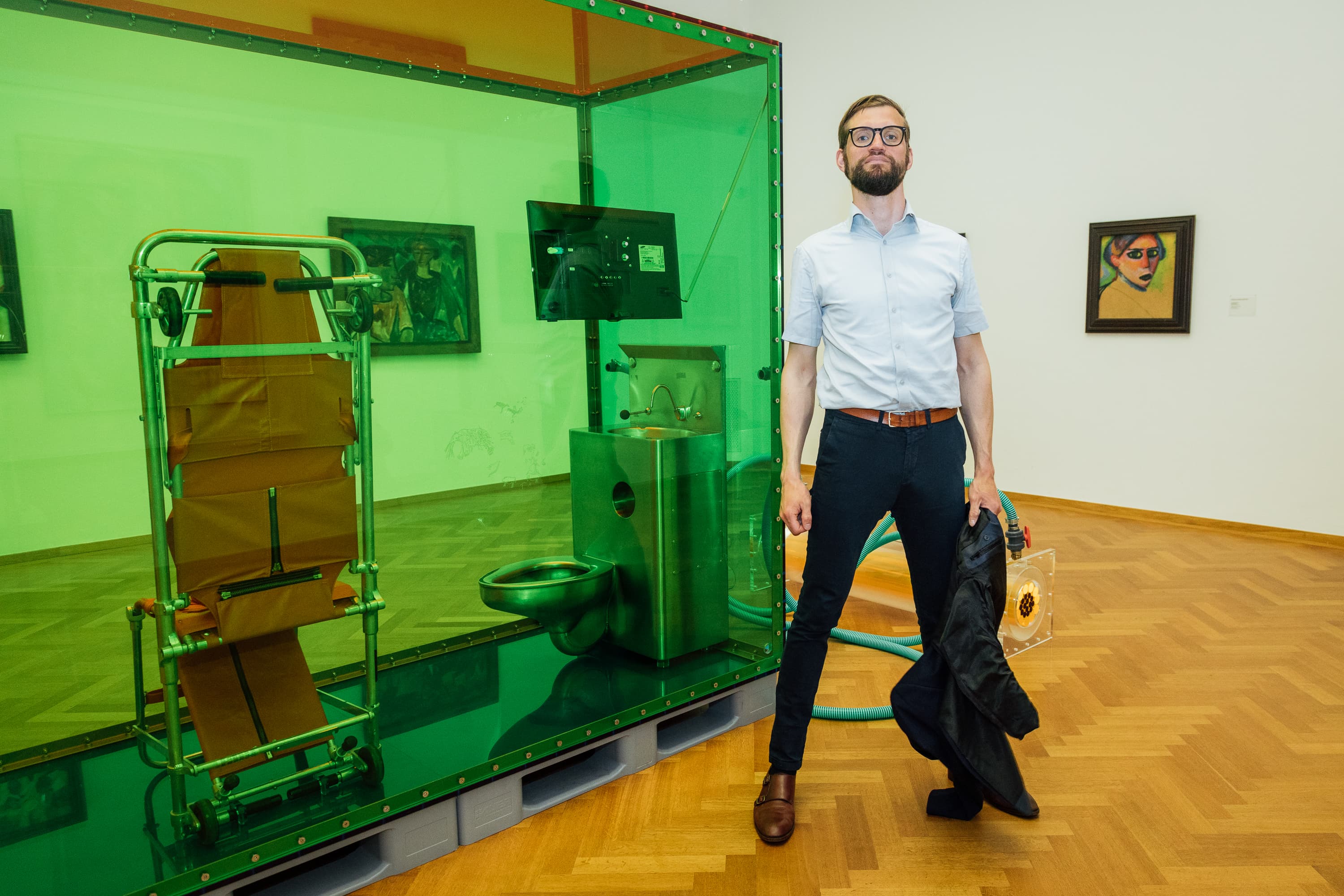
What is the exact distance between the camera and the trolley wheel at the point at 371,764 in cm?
222

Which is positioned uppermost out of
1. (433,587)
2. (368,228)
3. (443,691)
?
(368,228)

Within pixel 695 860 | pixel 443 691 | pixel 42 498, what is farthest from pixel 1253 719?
pixel 42 498

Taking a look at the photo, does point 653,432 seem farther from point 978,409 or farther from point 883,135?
point 883,135

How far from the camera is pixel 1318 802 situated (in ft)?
8.18

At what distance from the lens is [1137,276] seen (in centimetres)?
596

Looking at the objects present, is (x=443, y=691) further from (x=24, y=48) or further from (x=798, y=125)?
(x=798, y=125)

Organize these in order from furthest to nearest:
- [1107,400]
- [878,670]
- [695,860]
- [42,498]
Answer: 1. [1107,400]
2. [878,670]
3. [695,860]
4. [42,498]

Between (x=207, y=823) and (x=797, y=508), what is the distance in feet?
4.84

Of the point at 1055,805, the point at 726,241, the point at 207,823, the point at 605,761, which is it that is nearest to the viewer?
the point at 207,823

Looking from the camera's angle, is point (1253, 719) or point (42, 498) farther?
point (1253, 719)

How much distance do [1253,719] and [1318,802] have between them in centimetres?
55

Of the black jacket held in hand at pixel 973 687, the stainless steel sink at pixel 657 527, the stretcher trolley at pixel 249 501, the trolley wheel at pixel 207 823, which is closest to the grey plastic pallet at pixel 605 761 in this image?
the stainless steel sink at pixel 657 527

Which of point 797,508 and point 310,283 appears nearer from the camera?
point 310,283

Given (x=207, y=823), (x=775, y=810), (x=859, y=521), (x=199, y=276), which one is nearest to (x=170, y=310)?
(x=199, y=276)
